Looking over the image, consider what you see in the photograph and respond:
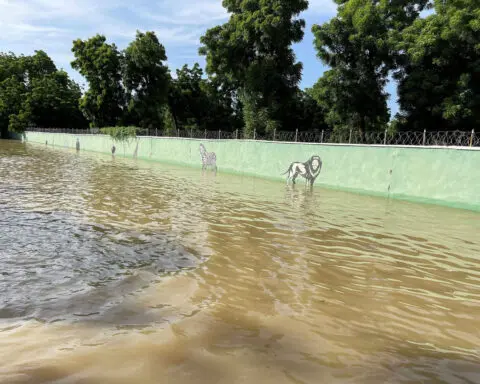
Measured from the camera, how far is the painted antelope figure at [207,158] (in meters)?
20.4

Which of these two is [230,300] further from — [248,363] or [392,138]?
[392,138]

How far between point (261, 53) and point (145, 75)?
703 inches

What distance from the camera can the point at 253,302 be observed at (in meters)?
3.65

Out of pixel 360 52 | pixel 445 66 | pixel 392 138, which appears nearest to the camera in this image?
pixel 392 138

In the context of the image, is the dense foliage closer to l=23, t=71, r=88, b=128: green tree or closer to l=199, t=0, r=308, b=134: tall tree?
l=199, t=0, r=308, b=134: tall tree

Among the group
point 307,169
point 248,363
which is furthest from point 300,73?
point 248,363

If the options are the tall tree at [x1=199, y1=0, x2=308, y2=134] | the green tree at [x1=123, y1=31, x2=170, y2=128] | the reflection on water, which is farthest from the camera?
the green tree at [x1=123, y1=31, x2=170, y2=128]

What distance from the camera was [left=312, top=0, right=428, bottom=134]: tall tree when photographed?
1905cm

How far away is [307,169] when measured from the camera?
50.2 ft

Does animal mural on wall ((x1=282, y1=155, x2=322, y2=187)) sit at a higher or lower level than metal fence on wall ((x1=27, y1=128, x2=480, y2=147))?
lower

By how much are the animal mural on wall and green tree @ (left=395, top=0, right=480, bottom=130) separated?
22.6 ft

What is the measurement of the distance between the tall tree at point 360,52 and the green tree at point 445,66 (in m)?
1.33

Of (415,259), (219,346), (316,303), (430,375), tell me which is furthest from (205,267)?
(415,259)

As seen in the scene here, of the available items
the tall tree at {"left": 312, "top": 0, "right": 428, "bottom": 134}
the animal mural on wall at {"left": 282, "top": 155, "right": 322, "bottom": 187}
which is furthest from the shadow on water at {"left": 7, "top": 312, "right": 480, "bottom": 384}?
the tall tree at {"left": 312, "top": 0, "right": 428, "bottom": 134}
